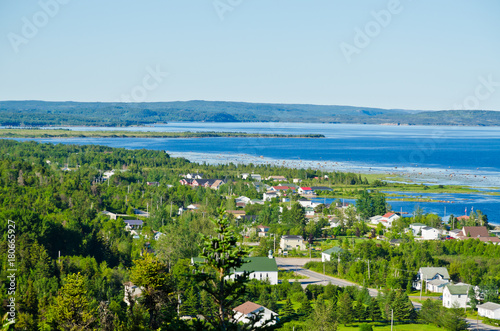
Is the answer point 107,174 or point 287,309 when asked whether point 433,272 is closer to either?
point 287,309

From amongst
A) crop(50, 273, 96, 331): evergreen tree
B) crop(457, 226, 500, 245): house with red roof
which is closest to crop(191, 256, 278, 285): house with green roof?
crop(50, 273, 96, 331): evergreen tree

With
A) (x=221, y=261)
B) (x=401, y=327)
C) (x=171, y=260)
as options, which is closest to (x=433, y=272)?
(x=401, y=327)

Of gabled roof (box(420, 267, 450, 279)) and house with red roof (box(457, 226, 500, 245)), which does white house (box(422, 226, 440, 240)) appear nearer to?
house with red roof (box(457, 226, 500, 245))

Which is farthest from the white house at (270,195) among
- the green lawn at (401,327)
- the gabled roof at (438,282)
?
the green lawn at (401,327)

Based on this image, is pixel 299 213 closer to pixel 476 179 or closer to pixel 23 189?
pixel 23 189

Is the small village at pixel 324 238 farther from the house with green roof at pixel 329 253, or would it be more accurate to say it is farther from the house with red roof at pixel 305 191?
the house with red roof at pixel 305 191

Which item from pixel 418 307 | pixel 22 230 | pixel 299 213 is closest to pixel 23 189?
pixel 22 230
